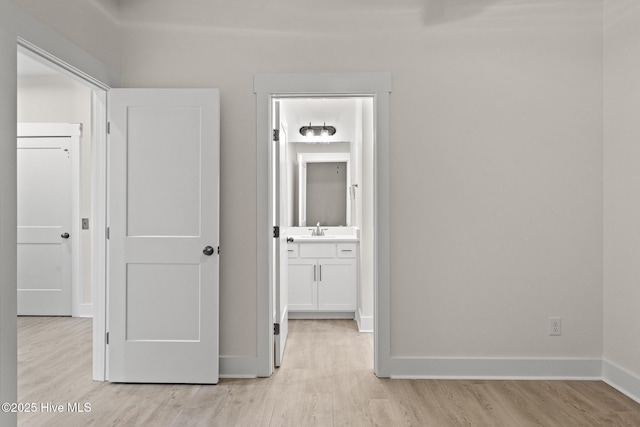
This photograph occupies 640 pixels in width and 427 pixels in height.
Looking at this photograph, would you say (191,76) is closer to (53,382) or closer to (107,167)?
(107,167)

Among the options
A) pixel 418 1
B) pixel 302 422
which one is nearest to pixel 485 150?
pixel 418 1

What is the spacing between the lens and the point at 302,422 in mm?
2451

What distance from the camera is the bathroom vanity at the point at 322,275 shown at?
4809 millimetres

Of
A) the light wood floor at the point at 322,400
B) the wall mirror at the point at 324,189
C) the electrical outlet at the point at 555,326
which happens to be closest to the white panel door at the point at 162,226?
the light wood floor at the point at 322,400

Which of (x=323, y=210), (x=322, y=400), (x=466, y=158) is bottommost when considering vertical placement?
(x=322, y=400)

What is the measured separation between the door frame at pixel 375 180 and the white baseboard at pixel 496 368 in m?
0.16

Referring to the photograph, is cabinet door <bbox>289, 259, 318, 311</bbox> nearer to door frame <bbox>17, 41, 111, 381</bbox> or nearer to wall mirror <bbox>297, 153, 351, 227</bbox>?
wall mirror <bbox>297, 153, 351, 227</bbox>

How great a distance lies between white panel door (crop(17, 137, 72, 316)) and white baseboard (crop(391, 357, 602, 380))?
3.98 m

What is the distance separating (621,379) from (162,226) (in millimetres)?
3240

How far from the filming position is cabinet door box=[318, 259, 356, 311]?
4.81m

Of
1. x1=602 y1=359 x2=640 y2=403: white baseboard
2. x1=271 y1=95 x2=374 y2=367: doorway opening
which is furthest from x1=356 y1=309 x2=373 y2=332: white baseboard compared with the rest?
x1=602 y1=359 x2=640 y2=403: white baseboard

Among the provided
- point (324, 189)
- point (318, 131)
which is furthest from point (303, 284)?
point (318, 131)

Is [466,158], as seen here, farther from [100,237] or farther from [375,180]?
[100,237]

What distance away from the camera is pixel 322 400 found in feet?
8.99
